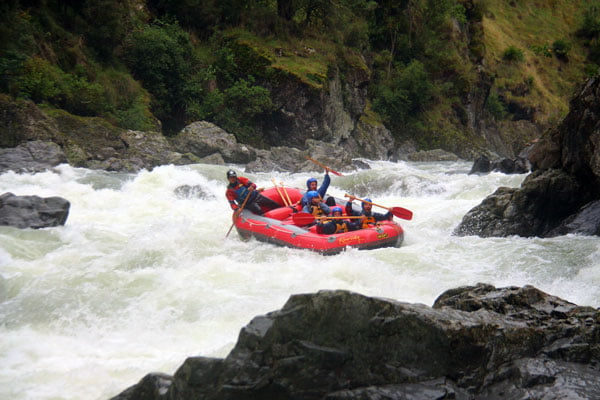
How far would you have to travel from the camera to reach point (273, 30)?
73.4 ft

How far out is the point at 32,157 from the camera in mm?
12141

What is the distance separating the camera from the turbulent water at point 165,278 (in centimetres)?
449

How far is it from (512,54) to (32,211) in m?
32.3

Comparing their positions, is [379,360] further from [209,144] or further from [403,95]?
[403,95]

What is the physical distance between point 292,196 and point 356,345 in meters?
7.57

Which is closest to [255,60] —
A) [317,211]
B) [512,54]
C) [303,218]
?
[317,211]

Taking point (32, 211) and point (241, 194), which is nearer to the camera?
point (32, 211)

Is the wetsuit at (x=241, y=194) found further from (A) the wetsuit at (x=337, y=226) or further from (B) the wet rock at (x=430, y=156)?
(B) the wet rock at (x=430, y=156)

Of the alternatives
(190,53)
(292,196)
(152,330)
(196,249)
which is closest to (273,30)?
(190,53)

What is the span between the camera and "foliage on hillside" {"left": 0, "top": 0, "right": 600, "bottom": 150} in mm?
16125

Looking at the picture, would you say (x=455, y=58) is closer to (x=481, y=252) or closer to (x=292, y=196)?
(x=292, y=196)

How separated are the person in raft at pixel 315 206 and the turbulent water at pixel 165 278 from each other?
1.15 meters

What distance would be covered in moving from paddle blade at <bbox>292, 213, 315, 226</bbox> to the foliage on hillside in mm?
9385

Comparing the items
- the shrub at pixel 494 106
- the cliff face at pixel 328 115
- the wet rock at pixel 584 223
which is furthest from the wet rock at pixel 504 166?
the shrub at pixel 494 106
